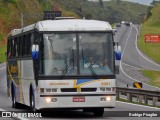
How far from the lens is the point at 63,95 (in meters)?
18.3

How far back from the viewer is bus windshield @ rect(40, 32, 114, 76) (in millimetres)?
18547

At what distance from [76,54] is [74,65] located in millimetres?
339

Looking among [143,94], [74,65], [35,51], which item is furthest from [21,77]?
[143,94]

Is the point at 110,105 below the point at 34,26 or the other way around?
below

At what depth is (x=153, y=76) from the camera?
61.9 meters

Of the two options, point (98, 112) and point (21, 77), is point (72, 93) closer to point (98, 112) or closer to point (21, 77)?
point (98, 112)

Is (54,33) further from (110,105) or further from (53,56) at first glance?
(110,105)

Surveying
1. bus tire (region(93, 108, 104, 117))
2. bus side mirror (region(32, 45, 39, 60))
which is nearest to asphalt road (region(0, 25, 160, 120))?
bus tire (region(93, 108, 104, 117))

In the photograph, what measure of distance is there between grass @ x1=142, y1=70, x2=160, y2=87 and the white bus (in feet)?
114

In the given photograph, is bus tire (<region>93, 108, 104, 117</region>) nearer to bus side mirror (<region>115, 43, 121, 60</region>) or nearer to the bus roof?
bus side mirror (<region>115, 43, 121, 60</region>)

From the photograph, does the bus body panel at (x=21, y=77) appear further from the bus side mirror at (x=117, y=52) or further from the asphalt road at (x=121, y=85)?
the bus side mirror at (x=117, y=52)

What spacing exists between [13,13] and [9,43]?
88210 millimetres

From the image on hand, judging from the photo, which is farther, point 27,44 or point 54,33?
point 27,44

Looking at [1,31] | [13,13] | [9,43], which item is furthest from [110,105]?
[13,13]
